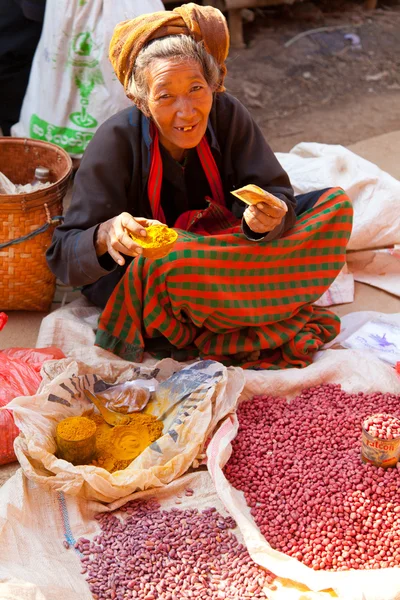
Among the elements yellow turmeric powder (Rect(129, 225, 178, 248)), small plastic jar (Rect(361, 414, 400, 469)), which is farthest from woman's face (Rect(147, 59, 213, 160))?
small plastic jar (Rect(361, 414, 400, 469))

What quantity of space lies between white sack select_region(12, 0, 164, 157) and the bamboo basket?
61 centimetres

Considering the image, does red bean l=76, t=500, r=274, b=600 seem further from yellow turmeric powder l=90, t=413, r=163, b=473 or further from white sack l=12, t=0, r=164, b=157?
white sack l=12, t=0, r=164, b=157

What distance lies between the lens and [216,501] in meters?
2.51

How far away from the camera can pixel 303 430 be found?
2.76m

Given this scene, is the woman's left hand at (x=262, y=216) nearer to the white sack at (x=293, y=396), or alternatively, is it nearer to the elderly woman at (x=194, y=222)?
the elderly woman at (x=194, y=222)

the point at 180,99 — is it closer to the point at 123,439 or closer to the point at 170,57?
the point at 170,57

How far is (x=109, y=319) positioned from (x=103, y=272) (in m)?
0.33

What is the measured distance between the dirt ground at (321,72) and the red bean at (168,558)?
3.30 meters

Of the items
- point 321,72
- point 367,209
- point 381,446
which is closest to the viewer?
point 381,446

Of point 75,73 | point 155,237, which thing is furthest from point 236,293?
point 75,73

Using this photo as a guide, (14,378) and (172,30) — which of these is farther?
(14,378)

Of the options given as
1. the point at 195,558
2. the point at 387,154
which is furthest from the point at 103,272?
the point at 387,154

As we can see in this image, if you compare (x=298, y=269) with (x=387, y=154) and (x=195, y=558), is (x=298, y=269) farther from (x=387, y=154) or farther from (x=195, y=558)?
(x=387, y=154)

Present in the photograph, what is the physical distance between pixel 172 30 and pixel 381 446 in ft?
5.16
